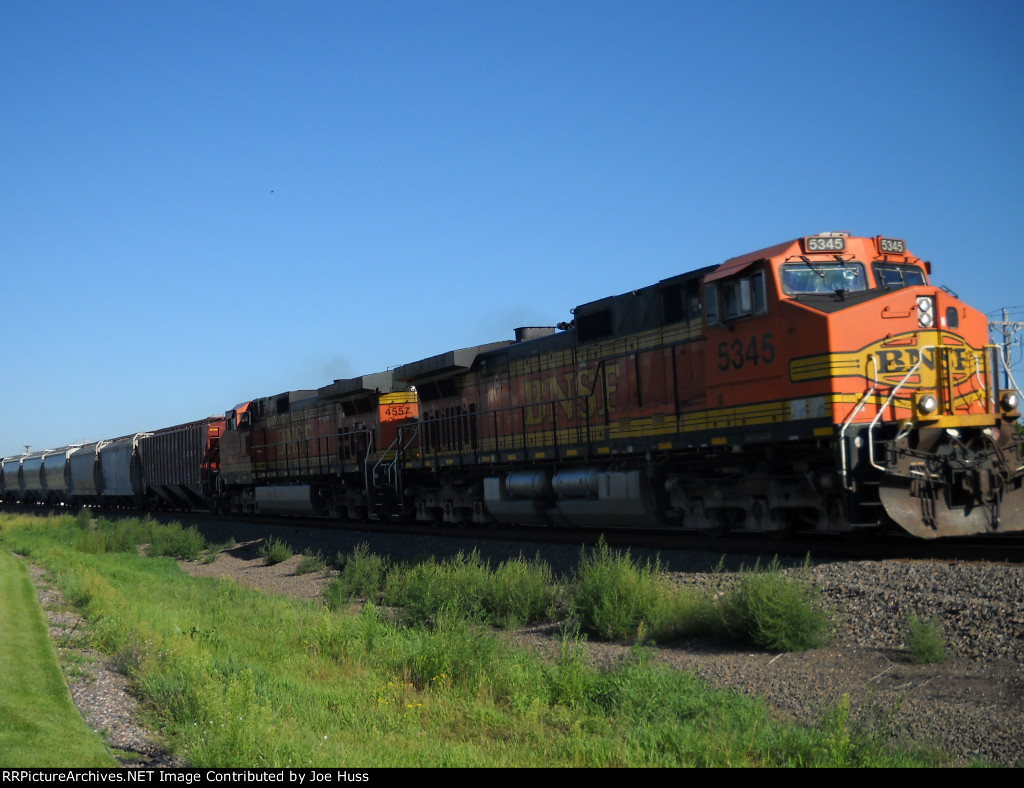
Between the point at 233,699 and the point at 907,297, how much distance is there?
9.16 m

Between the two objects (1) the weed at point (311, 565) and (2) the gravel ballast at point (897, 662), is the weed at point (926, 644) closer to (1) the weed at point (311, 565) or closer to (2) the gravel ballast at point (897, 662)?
(2) the gravel ballast at point (897, 662)

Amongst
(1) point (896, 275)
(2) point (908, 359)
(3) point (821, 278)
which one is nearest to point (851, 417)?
(2) point (908, 359)

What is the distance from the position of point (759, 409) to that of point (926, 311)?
2411mm

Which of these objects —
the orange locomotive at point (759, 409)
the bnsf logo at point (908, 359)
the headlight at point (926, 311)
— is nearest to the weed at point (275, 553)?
the orange locomotive at point (759, 409)

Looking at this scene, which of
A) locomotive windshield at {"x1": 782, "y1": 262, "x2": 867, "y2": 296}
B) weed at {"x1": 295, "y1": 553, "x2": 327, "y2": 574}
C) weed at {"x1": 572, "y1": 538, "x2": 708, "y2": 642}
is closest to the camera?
weed at {"x1": 572, "y1": 538, "x2": 708, "y2": 642}

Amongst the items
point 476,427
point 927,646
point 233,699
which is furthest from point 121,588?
point 927,646

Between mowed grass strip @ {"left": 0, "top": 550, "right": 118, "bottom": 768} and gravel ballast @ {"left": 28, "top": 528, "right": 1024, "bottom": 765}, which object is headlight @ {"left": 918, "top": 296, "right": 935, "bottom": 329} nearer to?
gravel ballast @ {"left": 28, "top": 528, "right": 1024, "bottom": 765}

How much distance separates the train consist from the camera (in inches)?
427

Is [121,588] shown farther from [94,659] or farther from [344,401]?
[344,401]

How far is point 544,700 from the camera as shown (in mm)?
7578

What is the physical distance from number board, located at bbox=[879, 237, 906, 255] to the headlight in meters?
0.99

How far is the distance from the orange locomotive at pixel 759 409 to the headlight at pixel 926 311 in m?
0.02

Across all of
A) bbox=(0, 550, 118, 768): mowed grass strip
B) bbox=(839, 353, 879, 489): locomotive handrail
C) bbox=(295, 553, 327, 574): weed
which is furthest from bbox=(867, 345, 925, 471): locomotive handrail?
bbox=(295, 553, 327, 574): weed
